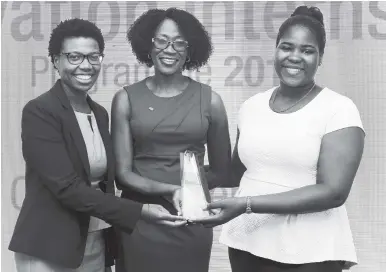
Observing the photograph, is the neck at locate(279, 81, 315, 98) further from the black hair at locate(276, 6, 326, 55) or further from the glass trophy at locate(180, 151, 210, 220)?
the glass trophy at locate(180, 151, 210, 220)

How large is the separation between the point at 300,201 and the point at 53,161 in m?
0.84

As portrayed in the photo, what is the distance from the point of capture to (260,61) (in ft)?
9.87

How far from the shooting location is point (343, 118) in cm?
175

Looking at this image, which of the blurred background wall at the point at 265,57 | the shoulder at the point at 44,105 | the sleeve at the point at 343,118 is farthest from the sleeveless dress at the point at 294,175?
the blurred background wall at the point at 265,57

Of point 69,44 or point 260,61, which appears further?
point 260,61

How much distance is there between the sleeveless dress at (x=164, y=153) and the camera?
211cm

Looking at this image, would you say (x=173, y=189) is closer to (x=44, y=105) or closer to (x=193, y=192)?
(x=193, y=192)

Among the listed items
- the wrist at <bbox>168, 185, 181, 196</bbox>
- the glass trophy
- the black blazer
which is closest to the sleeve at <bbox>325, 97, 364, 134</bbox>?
the glass trophy

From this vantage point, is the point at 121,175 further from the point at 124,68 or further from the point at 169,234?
the point at 124,68

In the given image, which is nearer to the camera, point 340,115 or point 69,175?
point 340,115

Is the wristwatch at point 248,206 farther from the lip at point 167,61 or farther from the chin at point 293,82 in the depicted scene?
the lip at point 167,61

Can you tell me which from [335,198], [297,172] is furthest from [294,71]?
→ [335,198]

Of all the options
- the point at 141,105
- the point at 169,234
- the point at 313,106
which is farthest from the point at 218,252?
the point at 313,106

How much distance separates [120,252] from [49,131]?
60 cm
